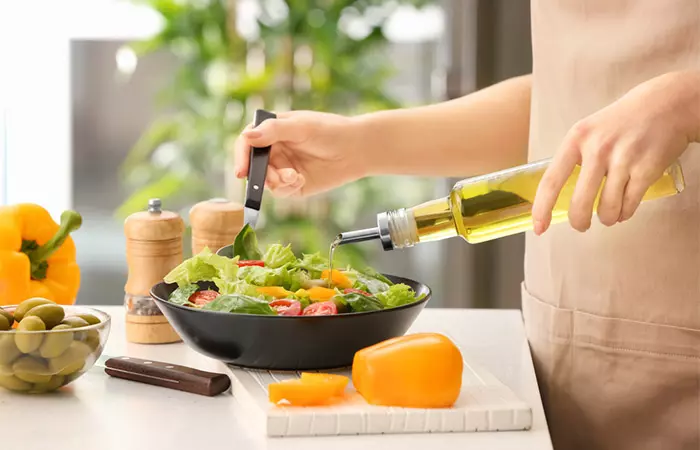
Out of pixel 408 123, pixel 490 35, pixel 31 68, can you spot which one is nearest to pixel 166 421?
pixel 408 123

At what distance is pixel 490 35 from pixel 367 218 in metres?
0.70

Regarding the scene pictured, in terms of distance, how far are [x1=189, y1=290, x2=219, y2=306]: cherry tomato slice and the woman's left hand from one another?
42cm

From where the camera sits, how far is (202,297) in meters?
1.17

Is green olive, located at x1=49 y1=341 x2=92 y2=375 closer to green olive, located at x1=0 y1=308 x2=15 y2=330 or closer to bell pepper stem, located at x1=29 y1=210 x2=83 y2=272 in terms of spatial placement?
green olive, located at x1=0 y1=308 x2=15 y2=330

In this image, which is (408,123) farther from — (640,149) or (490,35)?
(490,35)

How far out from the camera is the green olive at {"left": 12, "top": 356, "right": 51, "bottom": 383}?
1.06 m

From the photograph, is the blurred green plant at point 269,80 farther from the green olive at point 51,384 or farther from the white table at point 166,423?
the green olive at point 51,384

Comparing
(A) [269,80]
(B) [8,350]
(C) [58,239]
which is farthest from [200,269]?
(A) [269,80]

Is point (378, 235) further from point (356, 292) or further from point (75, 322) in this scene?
point (75, 322)

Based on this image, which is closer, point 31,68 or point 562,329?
point 562,329

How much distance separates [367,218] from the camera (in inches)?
124

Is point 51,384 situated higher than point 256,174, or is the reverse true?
point 256,174

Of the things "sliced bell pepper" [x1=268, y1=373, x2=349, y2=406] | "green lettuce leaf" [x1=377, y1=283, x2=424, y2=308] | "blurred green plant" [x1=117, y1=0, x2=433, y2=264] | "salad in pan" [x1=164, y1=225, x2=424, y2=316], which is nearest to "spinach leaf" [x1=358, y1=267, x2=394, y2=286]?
"salad in pan" [x1=164, y1=225, x2=424, y2=316]

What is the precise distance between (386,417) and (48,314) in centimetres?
42
